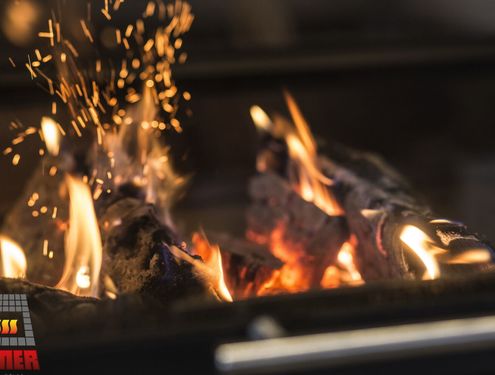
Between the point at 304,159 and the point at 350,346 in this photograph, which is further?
the point at 304,159

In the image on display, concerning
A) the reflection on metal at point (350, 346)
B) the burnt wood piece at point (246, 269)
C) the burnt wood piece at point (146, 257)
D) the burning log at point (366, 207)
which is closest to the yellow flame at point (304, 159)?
the burning log at point (366, 207)

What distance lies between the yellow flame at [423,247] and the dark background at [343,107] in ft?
1.41

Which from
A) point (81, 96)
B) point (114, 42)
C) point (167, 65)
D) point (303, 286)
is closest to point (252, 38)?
point (114, 42)

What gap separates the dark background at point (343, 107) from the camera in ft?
4.26

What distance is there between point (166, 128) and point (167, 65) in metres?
0.12

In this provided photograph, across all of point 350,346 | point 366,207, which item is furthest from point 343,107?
point 350,346

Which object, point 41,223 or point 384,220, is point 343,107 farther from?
point 41,223

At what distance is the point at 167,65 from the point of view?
1.30 metres

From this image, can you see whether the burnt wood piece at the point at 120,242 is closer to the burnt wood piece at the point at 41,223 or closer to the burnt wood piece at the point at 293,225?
the burnt wood piece at the point at 41,223

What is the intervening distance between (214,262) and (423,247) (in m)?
0.27

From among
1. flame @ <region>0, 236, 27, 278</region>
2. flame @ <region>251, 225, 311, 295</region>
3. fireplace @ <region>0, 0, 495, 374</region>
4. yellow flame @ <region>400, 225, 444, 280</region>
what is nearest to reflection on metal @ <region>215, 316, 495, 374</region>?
fireplace @ <region>0, 0, 495, 374</region>

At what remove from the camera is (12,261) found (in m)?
0.92

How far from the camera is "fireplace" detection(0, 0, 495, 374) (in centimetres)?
61

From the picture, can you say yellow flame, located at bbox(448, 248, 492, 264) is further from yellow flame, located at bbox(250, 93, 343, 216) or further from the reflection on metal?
yellow flame, located at bbox(250, 93, 343, 216)
